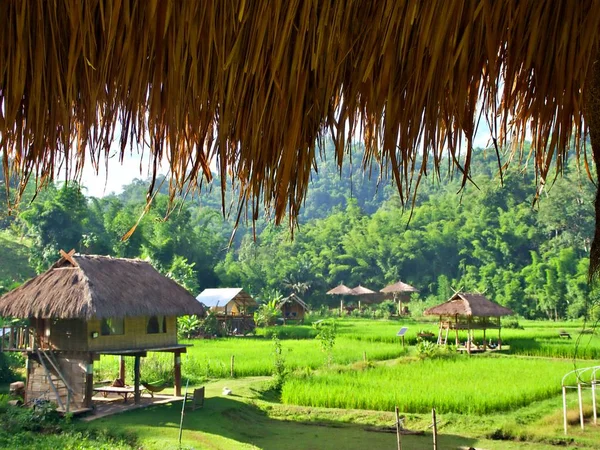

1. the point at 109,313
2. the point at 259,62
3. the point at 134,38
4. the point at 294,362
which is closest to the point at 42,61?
the point at 134,38

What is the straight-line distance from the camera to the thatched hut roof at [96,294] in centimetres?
1063

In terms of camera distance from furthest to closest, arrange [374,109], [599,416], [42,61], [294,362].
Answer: [294,362] → [599,416] → [374,109] → [42,61]

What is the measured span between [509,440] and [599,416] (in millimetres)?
1953

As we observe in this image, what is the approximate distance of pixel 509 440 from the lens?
8609mm

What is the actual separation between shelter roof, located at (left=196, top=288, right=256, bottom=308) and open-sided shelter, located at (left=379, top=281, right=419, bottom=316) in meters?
9.25

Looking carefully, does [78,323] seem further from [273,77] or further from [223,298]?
[223,298]

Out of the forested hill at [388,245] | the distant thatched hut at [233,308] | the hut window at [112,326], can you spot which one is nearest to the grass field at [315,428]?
the hut window at [112,326]

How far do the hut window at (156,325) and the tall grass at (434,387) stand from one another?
8.48 ft

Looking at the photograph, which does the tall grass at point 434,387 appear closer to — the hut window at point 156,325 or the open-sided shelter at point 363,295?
the hut window at point 156,325

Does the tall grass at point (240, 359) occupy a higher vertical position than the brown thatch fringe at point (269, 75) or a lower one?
lower

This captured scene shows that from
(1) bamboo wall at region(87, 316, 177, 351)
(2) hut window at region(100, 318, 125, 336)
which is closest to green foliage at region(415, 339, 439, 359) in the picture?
(1) bamboo wall at region(87, 316, 177, 351)

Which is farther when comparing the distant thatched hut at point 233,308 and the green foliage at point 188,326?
the distant thatched hut at point 233,308

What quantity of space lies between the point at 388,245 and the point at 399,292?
3750 millimetres

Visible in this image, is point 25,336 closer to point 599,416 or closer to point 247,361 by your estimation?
point 247,361
